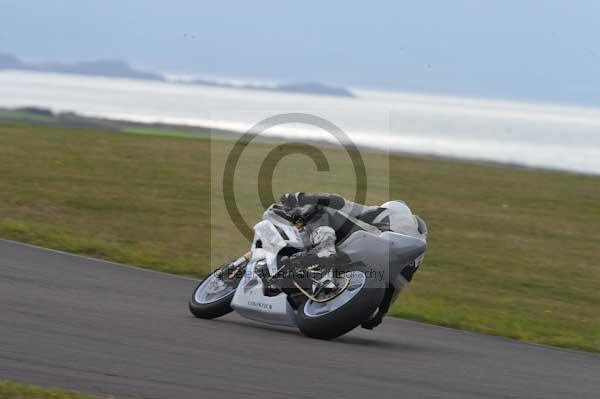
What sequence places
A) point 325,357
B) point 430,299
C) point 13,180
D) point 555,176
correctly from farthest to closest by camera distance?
1. point 555,176
2. point 13,180
3. point 430,299
4. point 325,357

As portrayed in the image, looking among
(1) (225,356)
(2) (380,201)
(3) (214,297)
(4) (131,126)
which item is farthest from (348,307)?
(4) (131,126)

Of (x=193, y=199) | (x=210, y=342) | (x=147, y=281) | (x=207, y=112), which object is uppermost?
(x=210, y=342)

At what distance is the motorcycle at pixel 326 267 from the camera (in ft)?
25.1

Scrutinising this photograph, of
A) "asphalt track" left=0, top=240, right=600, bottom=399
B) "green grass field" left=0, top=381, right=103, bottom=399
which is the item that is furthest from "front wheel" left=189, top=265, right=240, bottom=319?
"green grass field" left=0, top=381, right=103, bottom=399

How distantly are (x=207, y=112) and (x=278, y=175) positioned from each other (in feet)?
148

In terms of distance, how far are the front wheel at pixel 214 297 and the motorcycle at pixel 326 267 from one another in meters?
0.01

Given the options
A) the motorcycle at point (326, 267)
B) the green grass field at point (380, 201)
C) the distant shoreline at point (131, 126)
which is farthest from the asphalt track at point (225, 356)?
the distant shoreline at point (131, 126)

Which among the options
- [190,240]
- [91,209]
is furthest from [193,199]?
[190,240]

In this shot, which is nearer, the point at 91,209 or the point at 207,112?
the point at 91,209

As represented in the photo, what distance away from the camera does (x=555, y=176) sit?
112 feet

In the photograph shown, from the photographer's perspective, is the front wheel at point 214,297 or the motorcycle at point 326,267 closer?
the motorcycle at point 326,267

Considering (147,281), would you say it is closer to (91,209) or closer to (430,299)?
(430,299)

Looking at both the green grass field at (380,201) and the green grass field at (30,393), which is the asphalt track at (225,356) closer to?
the green grass field at (30,393)

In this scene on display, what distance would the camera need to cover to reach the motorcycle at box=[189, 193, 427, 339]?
7652mm
